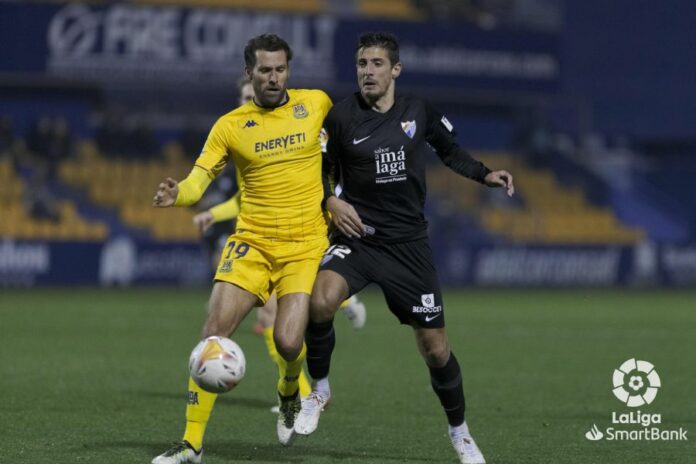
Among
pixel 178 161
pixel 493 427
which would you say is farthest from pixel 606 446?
pixel 178 161

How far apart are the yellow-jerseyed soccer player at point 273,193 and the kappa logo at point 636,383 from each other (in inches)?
136

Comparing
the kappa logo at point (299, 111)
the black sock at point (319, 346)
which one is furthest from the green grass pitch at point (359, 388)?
the kappa logo at point (299, 111)

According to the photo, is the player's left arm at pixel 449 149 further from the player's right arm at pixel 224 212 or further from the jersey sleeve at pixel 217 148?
the player's right arm at pixel 224 212

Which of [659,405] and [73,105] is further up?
[73,105]

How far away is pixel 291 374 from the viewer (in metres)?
7.83

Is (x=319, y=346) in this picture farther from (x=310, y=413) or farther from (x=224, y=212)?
(x=224, y=212)

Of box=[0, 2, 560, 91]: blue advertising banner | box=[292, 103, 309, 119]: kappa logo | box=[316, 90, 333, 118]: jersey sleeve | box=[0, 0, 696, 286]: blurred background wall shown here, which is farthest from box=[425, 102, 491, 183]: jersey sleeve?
box=[0, 2, 560, 91]: blue advertising banner

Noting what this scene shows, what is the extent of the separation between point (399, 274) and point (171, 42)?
20538 mm

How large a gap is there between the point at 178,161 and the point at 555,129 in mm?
11464

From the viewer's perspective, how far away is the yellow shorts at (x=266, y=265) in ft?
24.3

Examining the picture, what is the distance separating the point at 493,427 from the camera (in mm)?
8820

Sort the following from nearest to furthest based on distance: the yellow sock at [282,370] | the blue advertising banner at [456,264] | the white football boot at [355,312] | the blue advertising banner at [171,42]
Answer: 1. the yellow sock at [282,370]
2. the white football boot at [355,312]
3. the blue advertising banner at [456,264]
4. the blue advertising banner at [171,42]

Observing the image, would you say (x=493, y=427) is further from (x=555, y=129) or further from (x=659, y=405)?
(x=555, y=129)

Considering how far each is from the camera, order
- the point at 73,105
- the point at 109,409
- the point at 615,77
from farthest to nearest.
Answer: the point at 615,77 < the point at 73,105 < the point at 109,409
